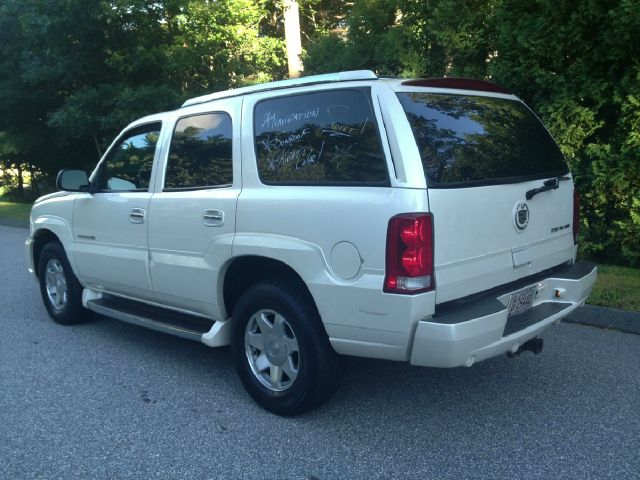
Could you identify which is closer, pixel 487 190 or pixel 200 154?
pixel 487 190

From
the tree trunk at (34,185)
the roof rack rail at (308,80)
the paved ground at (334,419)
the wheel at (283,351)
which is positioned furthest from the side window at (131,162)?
the tree trunk at (34,185)

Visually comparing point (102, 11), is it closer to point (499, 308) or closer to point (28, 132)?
point (28, 132)

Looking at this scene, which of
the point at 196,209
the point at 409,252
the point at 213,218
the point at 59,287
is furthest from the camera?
the point at 59,287

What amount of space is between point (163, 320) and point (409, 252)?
2.22m

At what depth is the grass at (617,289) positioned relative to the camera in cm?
545

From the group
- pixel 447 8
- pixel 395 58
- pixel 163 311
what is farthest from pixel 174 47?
pixel 163 311

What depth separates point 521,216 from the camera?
11.4ft

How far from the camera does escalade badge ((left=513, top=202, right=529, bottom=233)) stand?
3.43 metres

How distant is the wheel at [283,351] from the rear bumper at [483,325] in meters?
0.61

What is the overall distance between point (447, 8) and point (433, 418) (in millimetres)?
7056

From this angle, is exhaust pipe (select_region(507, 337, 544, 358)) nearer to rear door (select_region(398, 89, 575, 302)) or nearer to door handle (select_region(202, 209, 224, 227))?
rear door (select_region(398, 89, 575, 302))

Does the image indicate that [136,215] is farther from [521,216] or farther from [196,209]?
[521,216]

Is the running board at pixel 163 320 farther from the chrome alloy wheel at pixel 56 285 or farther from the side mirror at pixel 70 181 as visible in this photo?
the side mirror at pixel 70 181

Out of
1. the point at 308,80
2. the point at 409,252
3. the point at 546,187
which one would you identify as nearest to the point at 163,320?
the point at 308,80
